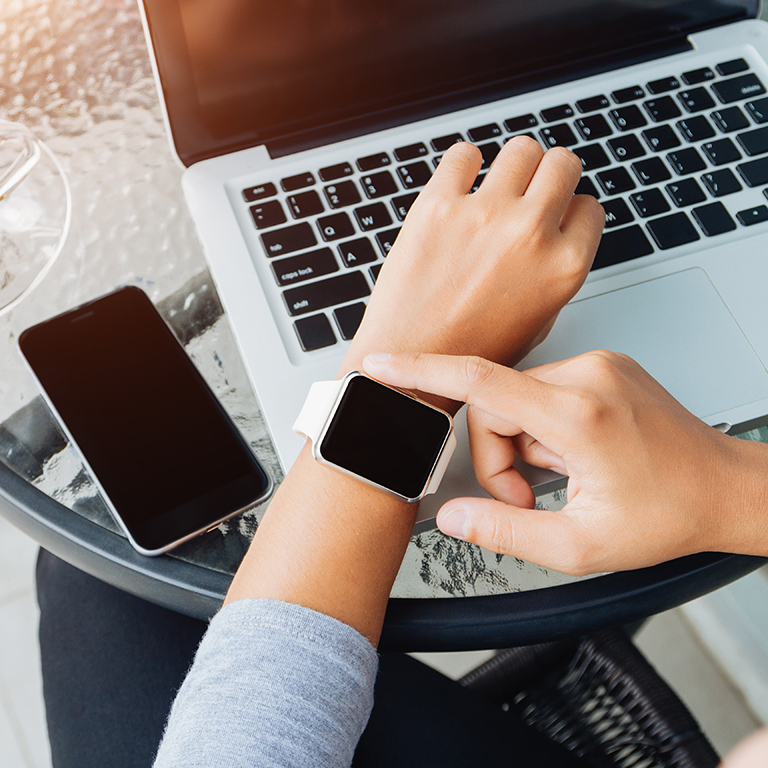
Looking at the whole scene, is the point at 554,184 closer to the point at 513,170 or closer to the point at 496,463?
the point at 513,170

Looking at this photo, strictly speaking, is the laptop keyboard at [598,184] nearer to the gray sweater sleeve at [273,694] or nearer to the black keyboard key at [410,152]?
the black keyboard key at [410,152]

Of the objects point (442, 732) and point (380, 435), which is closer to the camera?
point (380, 435)

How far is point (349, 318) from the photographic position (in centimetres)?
60

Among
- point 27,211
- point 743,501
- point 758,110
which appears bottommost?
point 743,501

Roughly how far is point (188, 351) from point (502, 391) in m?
0.33

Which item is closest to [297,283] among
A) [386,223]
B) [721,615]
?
[386,223]

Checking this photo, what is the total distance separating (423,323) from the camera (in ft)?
1.79

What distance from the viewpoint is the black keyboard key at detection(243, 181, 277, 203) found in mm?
650

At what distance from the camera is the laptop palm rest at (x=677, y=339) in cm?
60

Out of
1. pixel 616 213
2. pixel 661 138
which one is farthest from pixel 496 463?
pixel 661 138

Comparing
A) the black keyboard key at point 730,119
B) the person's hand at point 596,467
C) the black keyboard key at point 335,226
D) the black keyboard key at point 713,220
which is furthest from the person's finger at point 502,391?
the black keyboard key at point 730,119

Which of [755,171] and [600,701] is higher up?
[755,171]

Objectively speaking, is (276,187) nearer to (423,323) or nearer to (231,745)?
(423,323)

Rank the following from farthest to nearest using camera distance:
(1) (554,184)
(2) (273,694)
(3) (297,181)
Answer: (3) (297,181) < (1) (554,184) < (2) (273,694)
